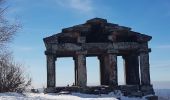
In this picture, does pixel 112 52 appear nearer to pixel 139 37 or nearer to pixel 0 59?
pixel 139 37

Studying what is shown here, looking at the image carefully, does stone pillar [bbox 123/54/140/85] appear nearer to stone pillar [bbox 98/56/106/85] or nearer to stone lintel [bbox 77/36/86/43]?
stone pillar [bbox 98/56/106/85]

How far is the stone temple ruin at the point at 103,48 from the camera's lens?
2373 centimetres

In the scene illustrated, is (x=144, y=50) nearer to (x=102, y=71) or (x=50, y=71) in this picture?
(x=102, y=71)

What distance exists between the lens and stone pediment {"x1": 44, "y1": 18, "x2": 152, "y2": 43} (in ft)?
79.8

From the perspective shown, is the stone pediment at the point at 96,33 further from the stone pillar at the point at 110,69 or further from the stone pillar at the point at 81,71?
the stone pillar at the point at 110,69

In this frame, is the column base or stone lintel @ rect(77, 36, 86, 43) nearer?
the column base

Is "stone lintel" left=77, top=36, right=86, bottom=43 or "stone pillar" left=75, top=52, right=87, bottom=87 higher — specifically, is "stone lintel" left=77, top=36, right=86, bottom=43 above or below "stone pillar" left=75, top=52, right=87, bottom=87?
above

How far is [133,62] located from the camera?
1054 inches

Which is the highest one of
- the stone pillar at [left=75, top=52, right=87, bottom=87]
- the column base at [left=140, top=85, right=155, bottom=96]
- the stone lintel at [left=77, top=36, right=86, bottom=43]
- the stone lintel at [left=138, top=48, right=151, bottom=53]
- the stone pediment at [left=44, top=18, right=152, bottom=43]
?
the stone pediment at [left=44, top=18, right=152, bottom=43]

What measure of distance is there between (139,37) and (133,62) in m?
2.73

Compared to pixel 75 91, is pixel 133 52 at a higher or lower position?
higher

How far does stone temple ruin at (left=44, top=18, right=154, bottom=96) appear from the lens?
23734 millimetres

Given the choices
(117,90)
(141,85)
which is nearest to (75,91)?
(117,90)

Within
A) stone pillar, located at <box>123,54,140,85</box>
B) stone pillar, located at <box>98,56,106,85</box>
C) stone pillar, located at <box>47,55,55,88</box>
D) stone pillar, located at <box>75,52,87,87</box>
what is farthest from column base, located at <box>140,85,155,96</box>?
stone pillar, located at <box>47,55,55,88</box>
